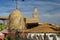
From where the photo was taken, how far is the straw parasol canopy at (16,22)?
1193 cm

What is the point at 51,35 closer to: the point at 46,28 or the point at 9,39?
the point at 46,28

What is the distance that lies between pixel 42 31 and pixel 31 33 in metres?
0.63

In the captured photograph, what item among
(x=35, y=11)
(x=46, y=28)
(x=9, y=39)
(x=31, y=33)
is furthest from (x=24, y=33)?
(x=35, y=11)

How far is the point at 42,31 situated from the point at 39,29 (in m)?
0.31

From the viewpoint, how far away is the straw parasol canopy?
470 inches

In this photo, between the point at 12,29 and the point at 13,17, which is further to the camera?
the point at 13,17

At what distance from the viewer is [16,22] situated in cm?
1228

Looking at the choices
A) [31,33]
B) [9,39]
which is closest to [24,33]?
[31,33]

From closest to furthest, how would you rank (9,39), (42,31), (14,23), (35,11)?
(42,31) → (14,23) → (9,39) → (35,11)

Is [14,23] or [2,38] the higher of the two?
[14,23]

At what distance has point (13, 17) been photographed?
499 inches

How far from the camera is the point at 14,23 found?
12141 millimetres

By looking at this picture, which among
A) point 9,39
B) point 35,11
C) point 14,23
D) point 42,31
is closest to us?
point 42,31

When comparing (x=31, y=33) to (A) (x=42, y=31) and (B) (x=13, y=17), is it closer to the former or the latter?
(A) (x=42, y=31)
